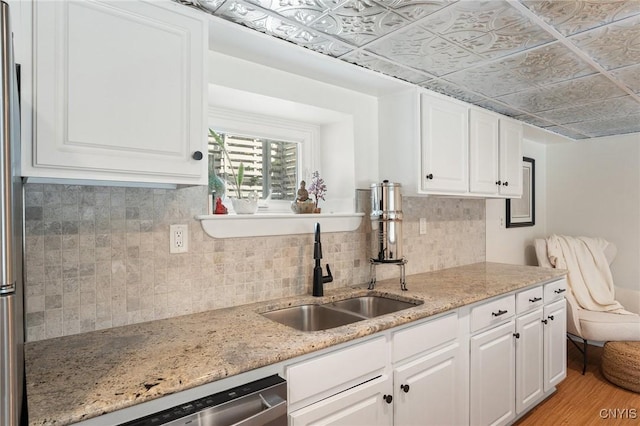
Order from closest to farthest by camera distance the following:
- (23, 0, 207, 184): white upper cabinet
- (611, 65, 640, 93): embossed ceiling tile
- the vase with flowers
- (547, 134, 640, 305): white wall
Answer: (23, 0, 207, 184): white upper cabinet → (611, 65, 640, 93): embossed ceiling tile → the vase with flowers → (547, 134, 640, 305): white wall

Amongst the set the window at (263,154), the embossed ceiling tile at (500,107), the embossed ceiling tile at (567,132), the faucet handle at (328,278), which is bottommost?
the faucet handle at (328,278)

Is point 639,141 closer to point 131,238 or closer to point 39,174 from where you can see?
point 131,238

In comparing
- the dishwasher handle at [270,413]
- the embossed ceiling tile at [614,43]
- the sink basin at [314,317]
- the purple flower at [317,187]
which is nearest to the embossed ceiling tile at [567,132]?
the embossed ceiling tile at [614,43]

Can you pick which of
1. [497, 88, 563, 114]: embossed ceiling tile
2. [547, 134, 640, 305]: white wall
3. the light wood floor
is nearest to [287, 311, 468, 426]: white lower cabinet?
the light wood floor

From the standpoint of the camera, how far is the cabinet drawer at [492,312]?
6.86ft

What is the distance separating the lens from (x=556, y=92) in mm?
2533

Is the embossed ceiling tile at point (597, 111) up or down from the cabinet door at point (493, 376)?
up

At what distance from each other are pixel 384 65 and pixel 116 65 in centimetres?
132

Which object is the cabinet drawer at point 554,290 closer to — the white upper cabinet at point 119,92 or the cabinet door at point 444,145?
the cabinet door at point 444,145

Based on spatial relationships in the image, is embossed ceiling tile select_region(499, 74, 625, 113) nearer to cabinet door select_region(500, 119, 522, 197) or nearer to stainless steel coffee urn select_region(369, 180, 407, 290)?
cabinet door select_region(500, 119, 522, 197)

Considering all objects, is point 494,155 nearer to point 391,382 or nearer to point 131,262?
point 391,382

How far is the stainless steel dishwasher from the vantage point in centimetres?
103

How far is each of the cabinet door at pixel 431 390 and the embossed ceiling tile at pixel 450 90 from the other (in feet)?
4.90

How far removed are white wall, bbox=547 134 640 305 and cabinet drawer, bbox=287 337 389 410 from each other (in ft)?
11.4
